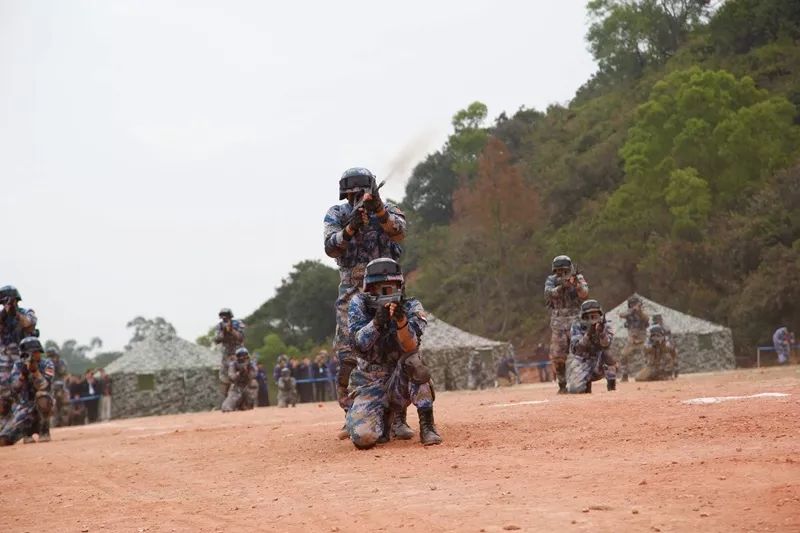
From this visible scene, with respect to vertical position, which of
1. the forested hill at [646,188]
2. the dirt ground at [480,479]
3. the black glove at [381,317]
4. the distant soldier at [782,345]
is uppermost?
the forested hill at [646,188]

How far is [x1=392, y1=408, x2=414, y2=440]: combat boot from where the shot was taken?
35.2ft

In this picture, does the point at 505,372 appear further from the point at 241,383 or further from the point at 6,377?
the point at 6,377

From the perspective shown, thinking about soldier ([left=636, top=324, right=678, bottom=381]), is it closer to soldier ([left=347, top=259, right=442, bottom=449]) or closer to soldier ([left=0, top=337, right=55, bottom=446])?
soldier ([left=0, top=337, right=55, bottom=446])

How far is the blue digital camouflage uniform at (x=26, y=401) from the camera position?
1777 cm

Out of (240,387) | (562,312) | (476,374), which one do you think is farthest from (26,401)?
(476,374)

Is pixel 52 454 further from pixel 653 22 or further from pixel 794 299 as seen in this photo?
pixel 653 22

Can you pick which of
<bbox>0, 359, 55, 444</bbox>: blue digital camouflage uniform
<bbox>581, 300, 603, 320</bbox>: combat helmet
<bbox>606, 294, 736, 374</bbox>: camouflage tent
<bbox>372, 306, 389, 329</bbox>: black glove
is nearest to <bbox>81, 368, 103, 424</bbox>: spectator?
<bbox>606, 294, 736, 374</bbox>: camouflage tent

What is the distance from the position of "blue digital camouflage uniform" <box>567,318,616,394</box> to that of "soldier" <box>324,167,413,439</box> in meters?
7.60

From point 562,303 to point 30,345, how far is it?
9.79 m

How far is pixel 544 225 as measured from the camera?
74062 millimetres

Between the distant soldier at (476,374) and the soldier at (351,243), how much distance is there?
26960 mm

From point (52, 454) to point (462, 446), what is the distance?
23.7 ft

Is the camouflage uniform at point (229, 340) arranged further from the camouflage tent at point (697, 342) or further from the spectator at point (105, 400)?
the camouflage tent at point (697, 342)

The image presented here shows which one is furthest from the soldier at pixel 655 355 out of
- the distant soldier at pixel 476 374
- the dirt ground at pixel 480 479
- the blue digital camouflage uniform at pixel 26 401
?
the blue digital camouflage uniform at pixel 26 401
